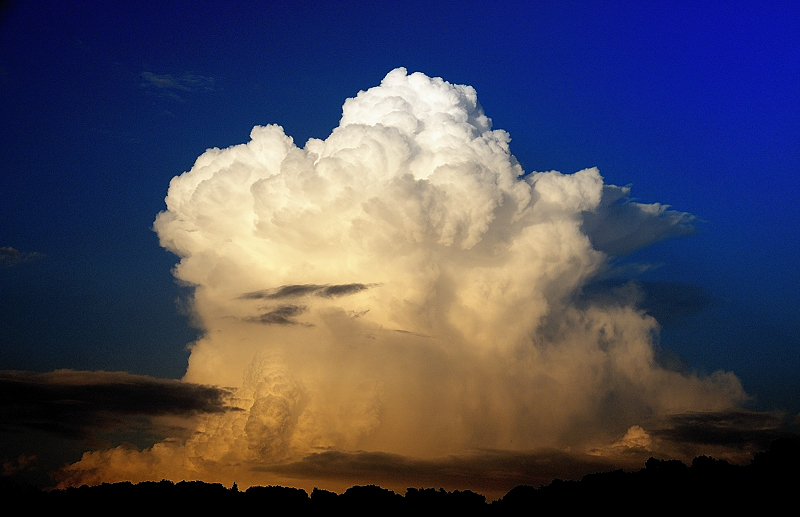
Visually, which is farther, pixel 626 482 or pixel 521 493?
pixel 521 493

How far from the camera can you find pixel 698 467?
5871 inches

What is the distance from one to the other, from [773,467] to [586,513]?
135 feet

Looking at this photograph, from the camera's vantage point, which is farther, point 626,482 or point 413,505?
point 413,505

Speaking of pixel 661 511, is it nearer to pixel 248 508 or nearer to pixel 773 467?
pixel 773 467

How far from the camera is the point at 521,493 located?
185125 millimetres

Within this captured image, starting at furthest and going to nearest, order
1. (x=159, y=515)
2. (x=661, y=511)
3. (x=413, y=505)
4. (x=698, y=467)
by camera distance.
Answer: (x=413, y=505)
(x=159, y=515)
(x=698, y=467)
(x=661, y=511)

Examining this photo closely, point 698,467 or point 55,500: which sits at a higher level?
point 698,467

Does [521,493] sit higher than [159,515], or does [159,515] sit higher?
[521,493]

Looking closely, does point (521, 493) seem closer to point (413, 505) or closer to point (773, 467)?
point (413, 505)

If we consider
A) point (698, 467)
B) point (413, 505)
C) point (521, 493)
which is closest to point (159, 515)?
point (413, 505)

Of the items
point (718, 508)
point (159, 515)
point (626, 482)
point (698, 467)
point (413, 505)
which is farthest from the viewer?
point (413, 505)

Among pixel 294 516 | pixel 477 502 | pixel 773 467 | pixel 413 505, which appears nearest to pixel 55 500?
pixel 294 516

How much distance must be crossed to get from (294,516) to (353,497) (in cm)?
1731

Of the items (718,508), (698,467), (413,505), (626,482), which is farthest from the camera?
(413,505)
